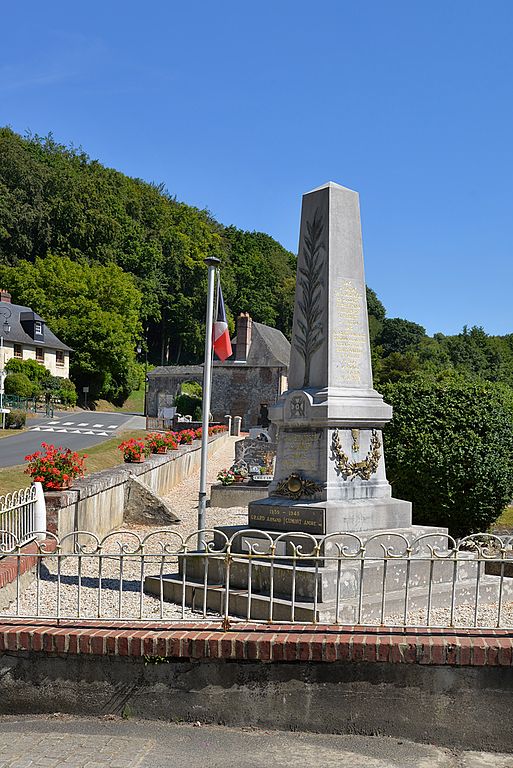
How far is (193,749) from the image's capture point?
4918mm

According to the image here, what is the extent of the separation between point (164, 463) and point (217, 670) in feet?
41.2

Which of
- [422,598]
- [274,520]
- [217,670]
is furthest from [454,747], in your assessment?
[274,520]

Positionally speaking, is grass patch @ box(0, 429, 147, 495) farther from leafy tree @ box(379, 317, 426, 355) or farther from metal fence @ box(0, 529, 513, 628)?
leafy tree @ box(379, 317, 426, 355)

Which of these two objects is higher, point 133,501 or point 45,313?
point 45,313

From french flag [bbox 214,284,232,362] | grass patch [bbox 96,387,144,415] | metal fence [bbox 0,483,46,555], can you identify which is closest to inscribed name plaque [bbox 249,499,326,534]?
metal fence [bbox 0,483,46,555]

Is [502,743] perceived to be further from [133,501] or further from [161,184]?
[161,184]

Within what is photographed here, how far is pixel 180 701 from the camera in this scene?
5.40 m

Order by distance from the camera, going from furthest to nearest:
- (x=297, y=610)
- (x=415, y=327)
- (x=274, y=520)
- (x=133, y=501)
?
1. (x=415, y=327)
2. (x=133, y=501)
3. (x=274, y=520)
4. (x=297, y=610)

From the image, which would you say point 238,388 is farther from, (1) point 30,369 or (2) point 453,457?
(2) point 453,457

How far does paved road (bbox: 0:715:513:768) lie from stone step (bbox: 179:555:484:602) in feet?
4.98

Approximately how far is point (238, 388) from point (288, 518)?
49.9 m

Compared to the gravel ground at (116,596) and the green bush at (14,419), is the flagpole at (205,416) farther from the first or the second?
the green bush at (14,419)

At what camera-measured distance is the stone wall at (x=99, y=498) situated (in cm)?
991

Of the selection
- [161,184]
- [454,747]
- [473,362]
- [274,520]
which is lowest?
[454,747]
